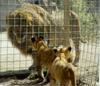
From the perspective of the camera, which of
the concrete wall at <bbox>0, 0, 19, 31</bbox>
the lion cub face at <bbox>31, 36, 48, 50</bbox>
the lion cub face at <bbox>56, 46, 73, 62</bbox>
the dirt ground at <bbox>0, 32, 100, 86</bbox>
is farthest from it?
the concrete wall at <bbox>0, 0, 19, 31</bbox>

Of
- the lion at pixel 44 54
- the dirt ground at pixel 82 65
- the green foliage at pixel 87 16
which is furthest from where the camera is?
the green foliage at pixel 87 16

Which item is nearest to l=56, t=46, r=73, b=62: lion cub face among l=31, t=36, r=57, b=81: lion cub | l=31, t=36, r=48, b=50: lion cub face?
l=31, t=36, r=57, b=81: lion cub

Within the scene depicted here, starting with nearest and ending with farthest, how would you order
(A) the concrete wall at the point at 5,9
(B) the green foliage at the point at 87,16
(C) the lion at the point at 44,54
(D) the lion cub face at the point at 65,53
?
(D) the lion cub face at the point at 65,53 < (C) the lion at the point at 44,54 < (B) the green foliage at the point at 87,16 < (A) the concrete wall at the point at 5,9

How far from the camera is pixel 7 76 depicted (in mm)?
6234

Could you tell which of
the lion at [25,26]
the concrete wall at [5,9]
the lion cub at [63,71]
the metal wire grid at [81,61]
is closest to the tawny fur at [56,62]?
the lion cub at [63,71]

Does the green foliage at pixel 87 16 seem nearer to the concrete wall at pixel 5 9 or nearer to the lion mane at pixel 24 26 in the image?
the lion mane at pixel 24 26

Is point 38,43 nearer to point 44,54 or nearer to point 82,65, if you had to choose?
point 44,54

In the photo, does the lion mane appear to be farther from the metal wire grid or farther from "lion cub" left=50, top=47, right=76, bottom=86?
"lion cub" left=50, top=47, right=76, bottom=86

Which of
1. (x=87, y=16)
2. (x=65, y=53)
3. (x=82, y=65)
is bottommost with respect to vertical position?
(x=82, y=65)

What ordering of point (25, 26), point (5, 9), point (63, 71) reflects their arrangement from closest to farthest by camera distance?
point (63, 71) < point (25, 26) < point (5, 9)

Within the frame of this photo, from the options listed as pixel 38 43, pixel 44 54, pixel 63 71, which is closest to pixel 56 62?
pixel 63 71

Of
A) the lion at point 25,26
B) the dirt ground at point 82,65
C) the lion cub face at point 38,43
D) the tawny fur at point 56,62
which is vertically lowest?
the dirt ground at point 82,65

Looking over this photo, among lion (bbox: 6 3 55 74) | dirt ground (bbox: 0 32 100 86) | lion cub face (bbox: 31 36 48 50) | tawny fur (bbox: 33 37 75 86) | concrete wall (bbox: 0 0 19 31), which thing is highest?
concrete wall (bbox: 0 0 19 31)

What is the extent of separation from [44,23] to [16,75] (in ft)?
3.97
